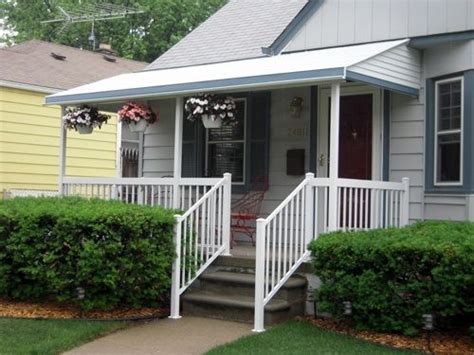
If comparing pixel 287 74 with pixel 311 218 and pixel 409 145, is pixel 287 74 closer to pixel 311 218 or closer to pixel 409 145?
pixel 311 218

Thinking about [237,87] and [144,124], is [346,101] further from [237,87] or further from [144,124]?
[144,124]

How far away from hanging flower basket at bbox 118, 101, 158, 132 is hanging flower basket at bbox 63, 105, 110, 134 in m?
0.87

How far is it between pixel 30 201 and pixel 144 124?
2.16m

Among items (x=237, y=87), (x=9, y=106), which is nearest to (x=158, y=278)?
(x=237, y=87)

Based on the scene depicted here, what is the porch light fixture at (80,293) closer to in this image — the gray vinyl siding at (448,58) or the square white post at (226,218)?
the square white post at (226,218)

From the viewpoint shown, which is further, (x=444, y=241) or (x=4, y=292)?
(x=4, y=292)

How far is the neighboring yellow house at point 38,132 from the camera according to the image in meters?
13.6

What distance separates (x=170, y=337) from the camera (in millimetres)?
7086

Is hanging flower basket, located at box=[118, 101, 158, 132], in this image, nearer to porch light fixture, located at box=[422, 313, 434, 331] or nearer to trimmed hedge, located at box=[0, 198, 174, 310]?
trimmed hedge, located at box=[0, 198, 174, 310]

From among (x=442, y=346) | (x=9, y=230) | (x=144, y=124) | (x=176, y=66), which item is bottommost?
(x=442, y=346)

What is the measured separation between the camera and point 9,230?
8211mm

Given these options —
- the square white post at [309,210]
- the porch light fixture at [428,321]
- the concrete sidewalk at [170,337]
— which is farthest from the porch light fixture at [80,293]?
the porch light fixture at [428,321]

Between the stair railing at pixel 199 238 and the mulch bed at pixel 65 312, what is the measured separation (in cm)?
31

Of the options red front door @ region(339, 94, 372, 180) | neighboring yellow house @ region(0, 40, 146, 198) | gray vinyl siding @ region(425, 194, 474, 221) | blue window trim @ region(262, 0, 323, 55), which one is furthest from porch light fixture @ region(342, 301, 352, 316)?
neighboring yellow house @ region(0, 40, 146, 198)
